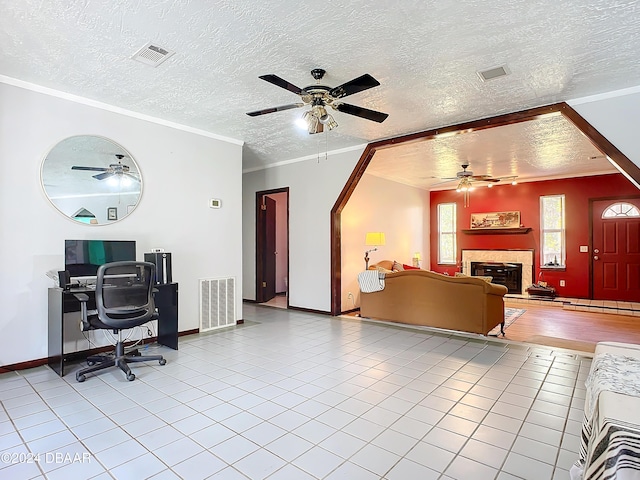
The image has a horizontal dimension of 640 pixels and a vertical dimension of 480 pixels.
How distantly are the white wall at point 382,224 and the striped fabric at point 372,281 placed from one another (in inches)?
32.4

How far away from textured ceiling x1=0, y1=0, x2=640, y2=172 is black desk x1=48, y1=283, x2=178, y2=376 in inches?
79.0

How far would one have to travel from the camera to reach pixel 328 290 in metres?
5.97

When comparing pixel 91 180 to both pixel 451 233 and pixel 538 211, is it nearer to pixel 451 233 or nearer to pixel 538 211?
pixel 451 233

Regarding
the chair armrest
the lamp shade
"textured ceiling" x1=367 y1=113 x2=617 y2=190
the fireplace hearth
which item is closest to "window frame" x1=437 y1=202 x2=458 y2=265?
the fireplace hearth

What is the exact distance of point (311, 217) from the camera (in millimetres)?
6219

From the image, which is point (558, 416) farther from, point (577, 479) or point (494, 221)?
point (494, 221)

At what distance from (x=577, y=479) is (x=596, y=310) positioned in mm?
6384

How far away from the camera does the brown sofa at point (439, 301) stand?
14.7 feet

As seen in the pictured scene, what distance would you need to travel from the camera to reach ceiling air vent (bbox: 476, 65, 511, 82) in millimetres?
3090

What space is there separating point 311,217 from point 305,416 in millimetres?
4107

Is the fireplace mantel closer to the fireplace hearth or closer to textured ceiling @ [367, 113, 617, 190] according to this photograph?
the fireplace hearth

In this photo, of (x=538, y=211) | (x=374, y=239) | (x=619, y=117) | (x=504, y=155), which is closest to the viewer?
(x=619, y=117)

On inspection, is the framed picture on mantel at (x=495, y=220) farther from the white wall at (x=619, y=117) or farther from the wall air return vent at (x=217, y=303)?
the wall air return vent at (x=217, y=303)

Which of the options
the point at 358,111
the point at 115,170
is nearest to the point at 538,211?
the point at 358,111
